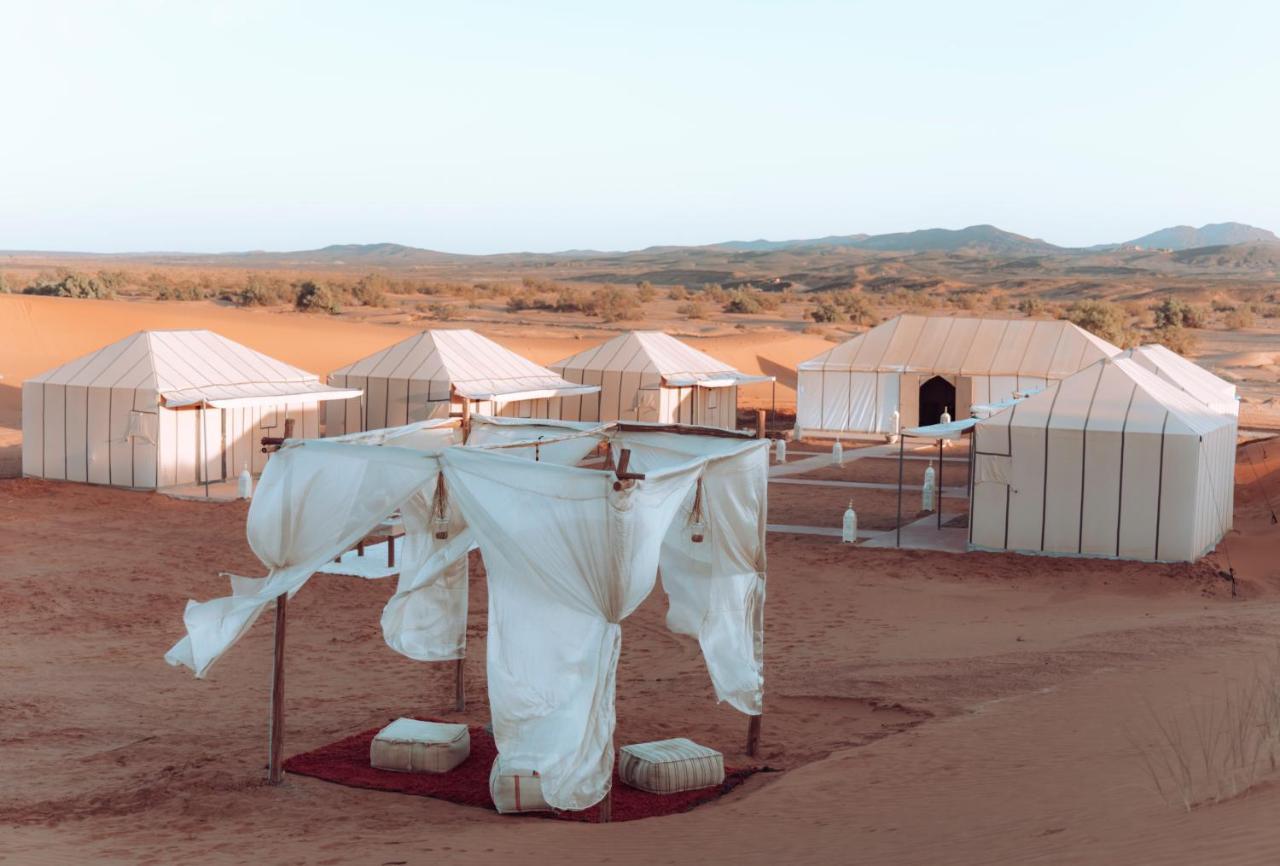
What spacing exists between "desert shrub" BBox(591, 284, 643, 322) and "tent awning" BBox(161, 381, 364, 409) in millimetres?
39109

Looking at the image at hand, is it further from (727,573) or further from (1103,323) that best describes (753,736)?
(1103,323)

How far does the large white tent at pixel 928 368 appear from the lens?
3409cm

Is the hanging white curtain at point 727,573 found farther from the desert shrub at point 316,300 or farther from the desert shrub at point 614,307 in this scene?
the desert shrub at point 316,300

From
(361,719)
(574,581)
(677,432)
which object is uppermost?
(677,432)

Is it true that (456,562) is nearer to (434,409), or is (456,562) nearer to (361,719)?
(361,719)

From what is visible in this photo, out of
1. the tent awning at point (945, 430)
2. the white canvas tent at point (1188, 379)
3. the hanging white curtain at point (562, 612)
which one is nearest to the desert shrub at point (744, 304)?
the white canvas tent at point (1188, 379)

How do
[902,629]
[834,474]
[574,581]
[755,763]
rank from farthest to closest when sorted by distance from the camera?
[834,474] < [902,629] < [755,763] < [574,581]

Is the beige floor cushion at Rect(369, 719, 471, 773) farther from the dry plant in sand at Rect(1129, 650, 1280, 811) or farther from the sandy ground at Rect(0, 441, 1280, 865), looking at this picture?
the dry plant in sand at Rect(1129, 650, 1280, 811)

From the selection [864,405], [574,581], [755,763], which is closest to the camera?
[574,581]

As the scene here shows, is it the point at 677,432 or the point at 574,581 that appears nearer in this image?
the point at 574,581

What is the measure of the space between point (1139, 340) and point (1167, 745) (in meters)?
42.9

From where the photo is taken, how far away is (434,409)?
2933 centimetres

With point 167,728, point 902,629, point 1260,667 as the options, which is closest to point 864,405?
point 902,629

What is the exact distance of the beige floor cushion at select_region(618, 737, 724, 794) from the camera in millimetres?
9539
